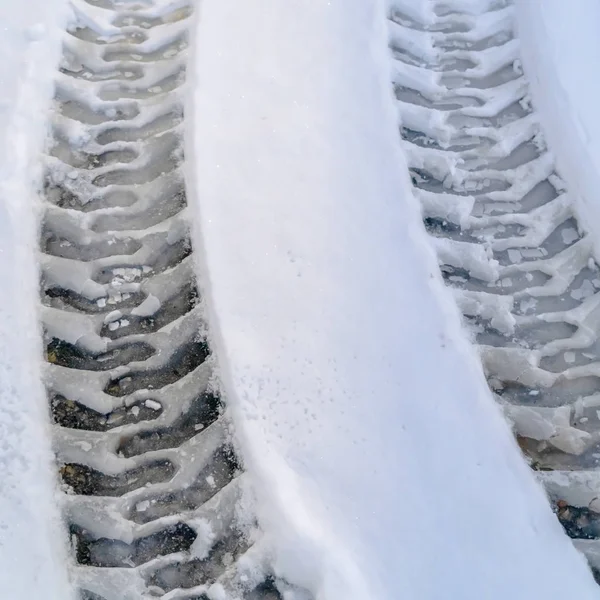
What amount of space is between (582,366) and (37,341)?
54.8 inches

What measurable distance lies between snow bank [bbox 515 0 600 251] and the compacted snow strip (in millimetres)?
497

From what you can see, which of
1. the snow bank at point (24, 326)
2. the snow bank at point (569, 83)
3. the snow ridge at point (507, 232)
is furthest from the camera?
the snow bank at point (569, 83)

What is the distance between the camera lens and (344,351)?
1.72 meters

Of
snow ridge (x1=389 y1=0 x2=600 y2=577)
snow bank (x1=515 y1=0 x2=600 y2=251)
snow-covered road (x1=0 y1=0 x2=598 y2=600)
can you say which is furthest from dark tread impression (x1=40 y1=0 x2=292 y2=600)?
snow bank (x1=515 y1=0 x2=600 y2=251)

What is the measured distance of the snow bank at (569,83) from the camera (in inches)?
79.1

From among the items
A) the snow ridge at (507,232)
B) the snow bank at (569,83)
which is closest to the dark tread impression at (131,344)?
the snow ridge at (507,232)

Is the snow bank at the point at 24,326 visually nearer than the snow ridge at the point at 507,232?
Yes

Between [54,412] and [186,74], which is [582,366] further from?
[186,74]

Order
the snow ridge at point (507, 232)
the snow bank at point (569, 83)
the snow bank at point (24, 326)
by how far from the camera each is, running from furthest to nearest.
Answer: the snow bank at point (569, 83) < the snow ridge at point (507, 232) < the snow bank at point (24, 326)

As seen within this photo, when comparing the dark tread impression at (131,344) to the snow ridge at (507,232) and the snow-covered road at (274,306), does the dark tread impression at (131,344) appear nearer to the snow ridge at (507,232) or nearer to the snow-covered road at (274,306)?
the snow-covered road at (274,306)

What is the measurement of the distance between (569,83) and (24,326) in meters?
1.76

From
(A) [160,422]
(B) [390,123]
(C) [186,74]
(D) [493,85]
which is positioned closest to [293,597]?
(A) [160,422]

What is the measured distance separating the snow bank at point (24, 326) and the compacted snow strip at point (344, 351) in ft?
1.47

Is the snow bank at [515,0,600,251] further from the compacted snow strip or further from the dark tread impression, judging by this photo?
the dark tread impression
